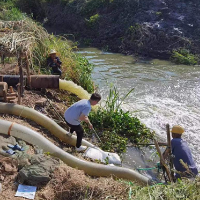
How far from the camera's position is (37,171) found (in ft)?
13.6

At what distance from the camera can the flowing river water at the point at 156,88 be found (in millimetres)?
7887

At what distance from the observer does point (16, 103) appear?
6277 millimetres

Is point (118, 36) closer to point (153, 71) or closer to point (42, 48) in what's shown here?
point (153, 71)

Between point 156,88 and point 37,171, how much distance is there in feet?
25.1

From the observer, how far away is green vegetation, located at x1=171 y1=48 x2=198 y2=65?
570 inches

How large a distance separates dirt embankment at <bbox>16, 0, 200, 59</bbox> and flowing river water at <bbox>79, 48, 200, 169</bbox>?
1.56m

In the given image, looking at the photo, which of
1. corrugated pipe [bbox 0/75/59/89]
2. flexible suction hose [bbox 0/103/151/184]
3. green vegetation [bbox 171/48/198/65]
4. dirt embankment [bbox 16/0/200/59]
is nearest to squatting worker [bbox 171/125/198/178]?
flexible suction hose [bbox 0/103/151/184]

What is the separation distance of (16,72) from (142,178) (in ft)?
16.4

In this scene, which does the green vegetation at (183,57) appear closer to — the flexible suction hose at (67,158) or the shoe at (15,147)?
the flexible suction hose at (67,158)

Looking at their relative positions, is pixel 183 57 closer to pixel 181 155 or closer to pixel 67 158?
pixel 181 155

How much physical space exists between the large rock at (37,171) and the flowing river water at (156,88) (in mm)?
3387

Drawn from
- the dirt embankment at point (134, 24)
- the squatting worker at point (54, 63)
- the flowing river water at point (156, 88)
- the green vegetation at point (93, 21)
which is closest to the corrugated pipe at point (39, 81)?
the squatting worker at point (54, 63)

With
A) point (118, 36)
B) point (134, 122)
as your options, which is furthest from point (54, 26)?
point (134, 122)

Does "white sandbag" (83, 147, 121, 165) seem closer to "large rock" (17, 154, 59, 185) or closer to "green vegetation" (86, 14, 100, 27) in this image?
"large rock" (17, 154, 59, 185)
